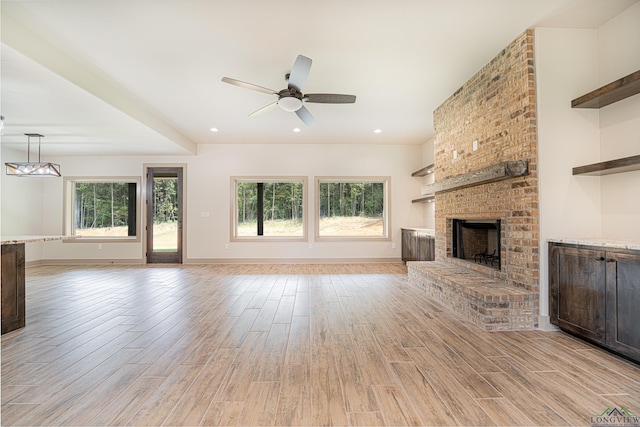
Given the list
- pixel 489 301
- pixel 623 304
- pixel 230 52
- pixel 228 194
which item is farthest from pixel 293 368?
pixel 228 194

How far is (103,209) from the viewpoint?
7543mm

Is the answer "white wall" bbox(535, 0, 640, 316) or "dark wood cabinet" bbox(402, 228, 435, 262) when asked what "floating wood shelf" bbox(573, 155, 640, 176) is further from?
"dark wood cabinet" bbox(402, 228, 435, 262)

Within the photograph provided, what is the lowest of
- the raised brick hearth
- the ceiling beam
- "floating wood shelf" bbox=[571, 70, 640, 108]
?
the raised brick hearth

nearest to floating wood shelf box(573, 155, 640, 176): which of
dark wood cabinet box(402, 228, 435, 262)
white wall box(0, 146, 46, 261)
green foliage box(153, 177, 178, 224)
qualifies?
dark wood cabinet box(402, 228, 435, 262)

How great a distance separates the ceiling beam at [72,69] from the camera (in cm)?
264

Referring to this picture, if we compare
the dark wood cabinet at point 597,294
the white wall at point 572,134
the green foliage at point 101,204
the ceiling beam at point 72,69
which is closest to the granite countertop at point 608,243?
the dark wood cabinet at point 597,294

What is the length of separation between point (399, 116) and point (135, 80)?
4.10 m

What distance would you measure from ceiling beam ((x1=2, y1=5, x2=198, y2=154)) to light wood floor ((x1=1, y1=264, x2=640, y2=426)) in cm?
265

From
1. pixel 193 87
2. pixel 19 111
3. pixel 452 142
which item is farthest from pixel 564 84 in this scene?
pixel 19 111

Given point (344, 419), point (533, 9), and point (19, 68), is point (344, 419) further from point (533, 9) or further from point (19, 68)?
point (19, 68)

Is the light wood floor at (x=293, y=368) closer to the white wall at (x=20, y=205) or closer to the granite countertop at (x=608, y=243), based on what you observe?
the granite countertop at (x=608, y=243)

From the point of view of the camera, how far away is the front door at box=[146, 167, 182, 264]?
24.1 feet

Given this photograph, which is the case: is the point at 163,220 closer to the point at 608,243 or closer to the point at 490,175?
the point at 490,175

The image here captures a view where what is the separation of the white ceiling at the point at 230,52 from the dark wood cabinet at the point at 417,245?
7.68 feet
